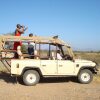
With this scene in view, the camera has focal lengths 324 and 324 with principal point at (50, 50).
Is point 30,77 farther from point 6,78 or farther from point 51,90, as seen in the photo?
point 6,78

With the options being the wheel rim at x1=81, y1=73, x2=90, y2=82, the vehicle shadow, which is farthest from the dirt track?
the wheel rim at x1=81, y1=73, x2=90, y2=82

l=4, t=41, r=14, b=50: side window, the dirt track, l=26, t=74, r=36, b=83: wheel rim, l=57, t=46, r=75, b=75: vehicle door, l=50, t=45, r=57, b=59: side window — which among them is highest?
l=4, t=41, r=14, b=50: side window

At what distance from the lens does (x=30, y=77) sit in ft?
48.8

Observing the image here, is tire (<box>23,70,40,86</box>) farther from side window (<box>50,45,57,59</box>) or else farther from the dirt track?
side window (<box>50,45,57,59</box>)

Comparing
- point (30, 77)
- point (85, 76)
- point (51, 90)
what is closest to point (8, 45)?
point (30, 77)

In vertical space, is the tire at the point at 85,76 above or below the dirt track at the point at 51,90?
above

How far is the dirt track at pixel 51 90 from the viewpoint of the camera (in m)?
11.8

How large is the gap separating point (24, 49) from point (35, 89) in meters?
2.82

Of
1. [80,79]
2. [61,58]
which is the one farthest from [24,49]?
[80,79]

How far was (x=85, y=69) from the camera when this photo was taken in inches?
634

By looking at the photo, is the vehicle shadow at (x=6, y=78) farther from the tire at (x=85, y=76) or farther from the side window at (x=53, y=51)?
the tire at (x=85, y=76)

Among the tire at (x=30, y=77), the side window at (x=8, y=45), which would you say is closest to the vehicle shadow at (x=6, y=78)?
the tire at (x=30, y=77)

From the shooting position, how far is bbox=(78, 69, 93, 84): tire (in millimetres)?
15914

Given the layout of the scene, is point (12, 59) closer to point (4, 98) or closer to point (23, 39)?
point (23, 39)
